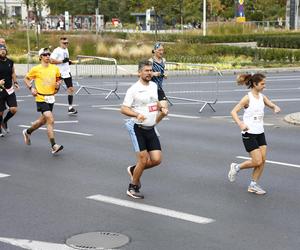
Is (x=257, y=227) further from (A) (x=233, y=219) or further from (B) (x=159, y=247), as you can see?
(B) (x=159, y=247)

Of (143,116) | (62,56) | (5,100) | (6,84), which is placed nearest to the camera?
(143,116)

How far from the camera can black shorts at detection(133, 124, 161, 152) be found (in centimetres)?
860

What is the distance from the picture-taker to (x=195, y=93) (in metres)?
21.8

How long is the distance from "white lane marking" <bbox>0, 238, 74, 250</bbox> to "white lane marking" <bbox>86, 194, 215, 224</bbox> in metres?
1.60

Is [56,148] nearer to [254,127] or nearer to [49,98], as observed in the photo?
[49,98]

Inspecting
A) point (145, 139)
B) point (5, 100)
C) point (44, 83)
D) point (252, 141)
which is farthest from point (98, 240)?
point (5, 100)

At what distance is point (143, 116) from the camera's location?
8.50 metres

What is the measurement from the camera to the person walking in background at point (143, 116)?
28.1 feet

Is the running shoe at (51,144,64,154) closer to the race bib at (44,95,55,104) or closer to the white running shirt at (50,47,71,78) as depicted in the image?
the race bib at (44,95,55,104)

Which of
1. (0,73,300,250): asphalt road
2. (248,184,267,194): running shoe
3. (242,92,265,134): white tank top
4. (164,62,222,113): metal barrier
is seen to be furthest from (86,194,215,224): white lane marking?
(164,62,222,113): metal barrier

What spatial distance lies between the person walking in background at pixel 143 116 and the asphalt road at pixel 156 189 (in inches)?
20.9

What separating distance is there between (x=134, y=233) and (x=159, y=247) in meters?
0.56

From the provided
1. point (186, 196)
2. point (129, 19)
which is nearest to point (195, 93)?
point (186, 196)

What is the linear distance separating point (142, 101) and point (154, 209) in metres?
1.44
